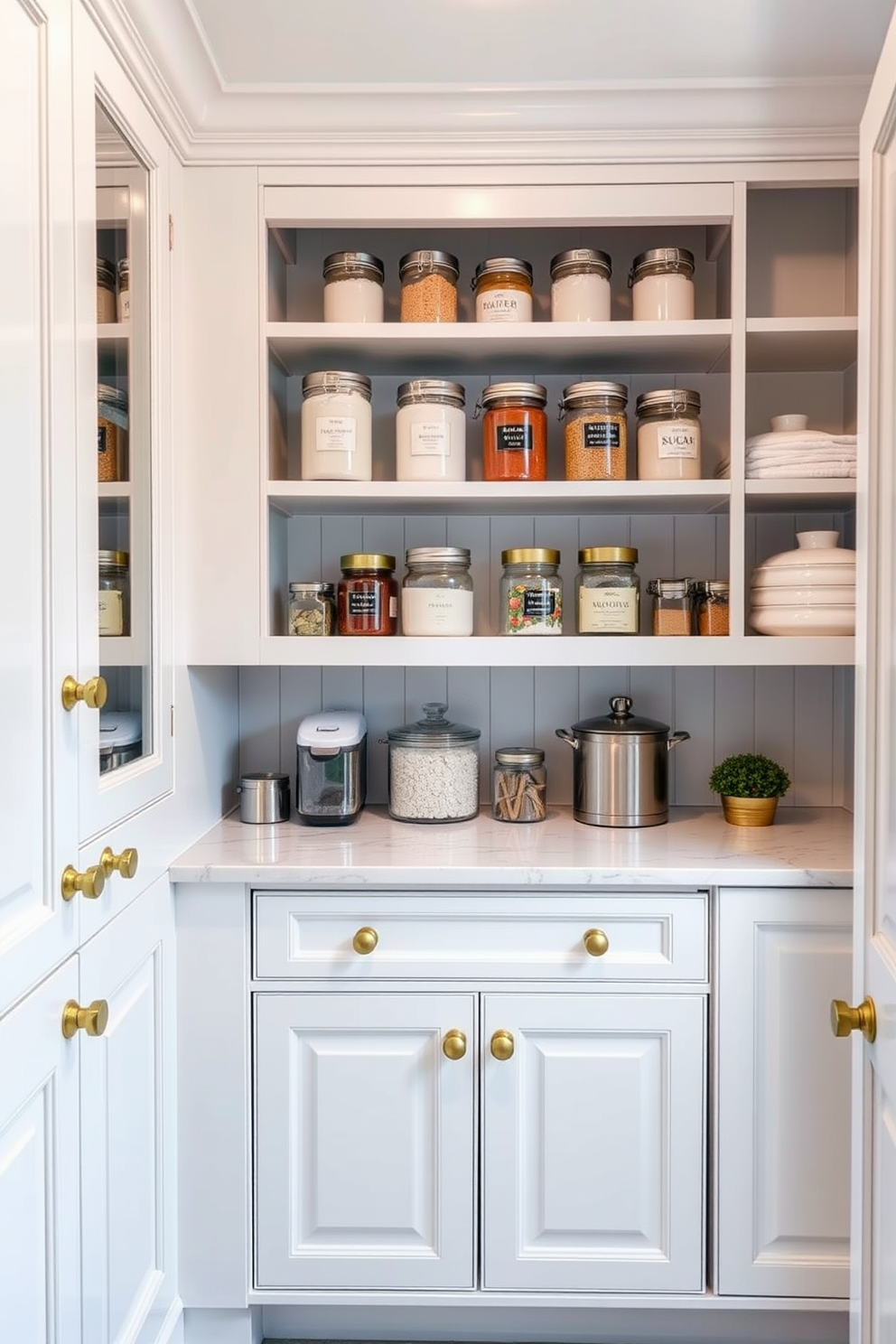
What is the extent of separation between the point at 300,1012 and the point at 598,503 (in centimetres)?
107

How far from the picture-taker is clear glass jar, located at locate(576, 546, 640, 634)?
1.88 meters

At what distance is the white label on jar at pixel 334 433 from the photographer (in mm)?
1814

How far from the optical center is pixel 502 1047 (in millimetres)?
1637

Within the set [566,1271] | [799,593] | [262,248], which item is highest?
[262,248]

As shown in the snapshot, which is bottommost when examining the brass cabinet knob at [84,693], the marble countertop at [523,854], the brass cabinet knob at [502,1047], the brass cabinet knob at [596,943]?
the brass cabinet knob at [502,1047]

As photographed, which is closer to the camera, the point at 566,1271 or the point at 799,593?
the point at 566,1271

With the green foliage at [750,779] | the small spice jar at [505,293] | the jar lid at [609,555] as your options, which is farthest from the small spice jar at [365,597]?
the green foliage at [750,779]

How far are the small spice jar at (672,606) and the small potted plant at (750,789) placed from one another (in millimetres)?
294

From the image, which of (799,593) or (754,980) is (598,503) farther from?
(754,980)

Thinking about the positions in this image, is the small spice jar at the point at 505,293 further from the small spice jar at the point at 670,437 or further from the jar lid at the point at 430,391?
the small spice jar at the point at 670,437

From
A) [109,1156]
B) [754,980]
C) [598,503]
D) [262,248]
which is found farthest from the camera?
[598,503]

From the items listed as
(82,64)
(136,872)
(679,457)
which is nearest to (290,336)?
(82,64)

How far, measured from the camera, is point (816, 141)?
1760mm

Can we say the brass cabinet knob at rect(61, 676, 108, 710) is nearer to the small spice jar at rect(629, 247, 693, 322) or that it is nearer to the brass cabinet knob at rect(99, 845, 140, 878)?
the brass cabinet knob at rect(99, 845, 140, 878)
